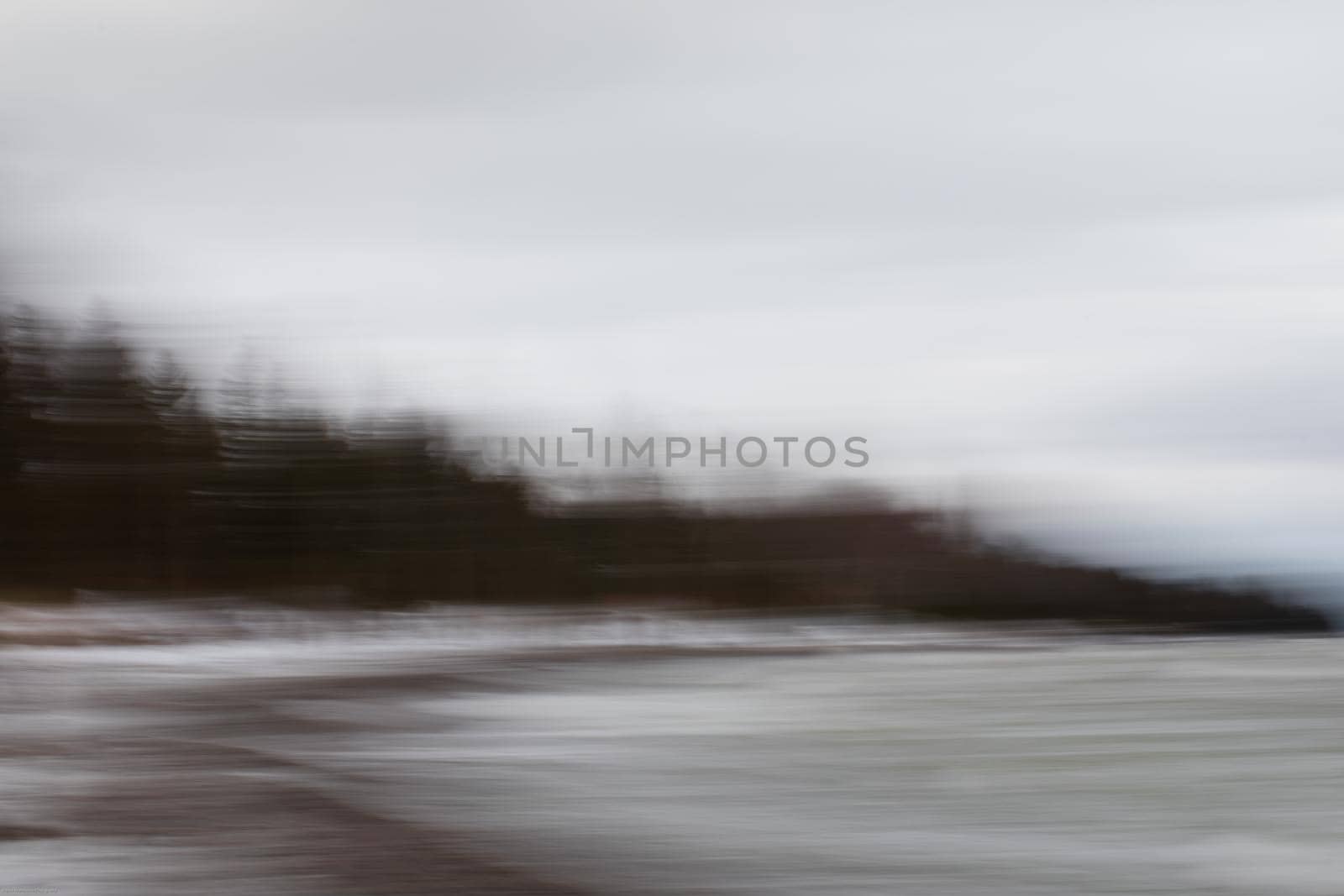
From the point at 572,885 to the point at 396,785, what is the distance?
97.0 inches

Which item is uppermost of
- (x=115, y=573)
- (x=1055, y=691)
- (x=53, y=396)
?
(x=53, y=396)

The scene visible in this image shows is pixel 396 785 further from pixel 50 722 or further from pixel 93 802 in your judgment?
pixel 50 722

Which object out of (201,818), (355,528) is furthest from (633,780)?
(355,528)

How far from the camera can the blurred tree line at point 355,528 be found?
14383 mm

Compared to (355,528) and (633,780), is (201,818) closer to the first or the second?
(633,780)

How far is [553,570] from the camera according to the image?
33375mm

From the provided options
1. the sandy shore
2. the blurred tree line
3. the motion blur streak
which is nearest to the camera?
the sandy shore

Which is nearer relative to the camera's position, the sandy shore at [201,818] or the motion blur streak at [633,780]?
the sandy shore at [201,818]

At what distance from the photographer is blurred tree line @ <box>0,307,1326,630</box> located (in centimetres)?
1438

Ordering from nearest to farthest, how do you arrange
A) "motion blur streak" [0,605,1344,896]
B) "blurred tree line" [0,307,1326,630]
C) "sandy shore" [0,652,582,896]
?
"sandy shore" [0,652,582,896] < "motion blur streak" [0,605,1344,896] < "blurred tree line" [0,307,1326,630]

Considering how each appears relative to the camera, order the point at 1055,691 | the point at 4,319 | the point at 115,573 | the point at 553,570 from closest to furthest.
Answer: the point at 4,319
the point at 1055,691
the point at 115,573
the point at 553,570

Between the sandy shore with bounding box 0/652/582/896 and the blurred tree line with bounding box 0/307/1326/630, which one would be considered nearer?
the sandy shore with bounding box 0/652/582/896

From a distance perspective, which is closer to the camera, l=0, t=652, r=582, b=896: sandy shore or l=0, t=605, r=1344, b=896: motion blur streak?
l=0, t=652, r=582, b=896: sandy shore

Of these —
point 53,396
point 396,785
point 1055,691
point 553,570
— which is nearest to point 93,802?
point 396,785
